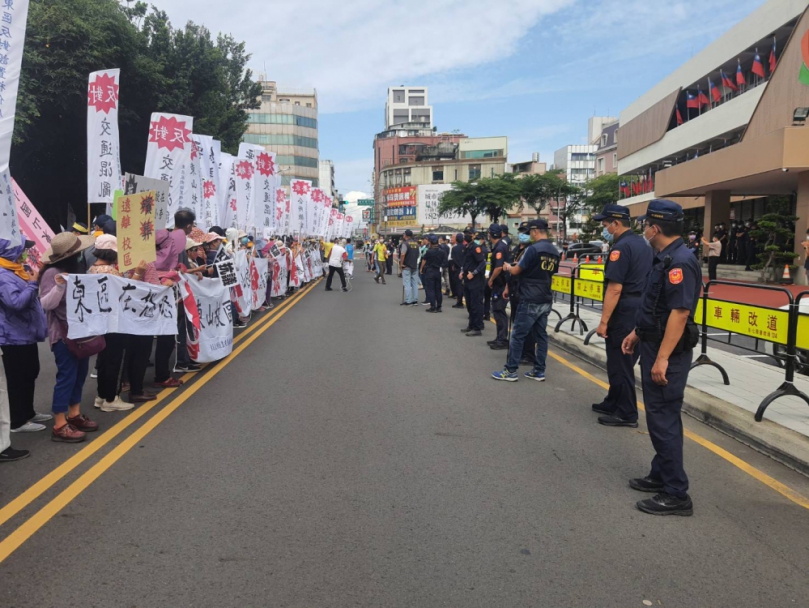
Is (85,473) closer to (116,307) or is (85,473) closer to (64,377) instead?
(64,377)

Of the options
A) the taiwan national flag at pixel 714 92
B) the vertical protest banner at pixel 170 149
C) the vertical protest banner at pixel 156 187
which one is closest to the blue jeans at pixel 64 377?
the vertical protest banner at pixel 156 187

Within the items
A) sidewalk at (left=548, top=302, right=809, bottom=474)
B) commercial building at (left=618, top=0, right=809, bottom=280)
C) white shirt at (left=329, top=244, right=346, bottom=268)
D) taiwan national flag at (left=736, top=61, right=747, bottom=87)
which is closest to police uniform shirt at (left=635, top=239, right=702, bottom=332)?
sidewalk at (left=548, top=302, right=809, bottom=474)

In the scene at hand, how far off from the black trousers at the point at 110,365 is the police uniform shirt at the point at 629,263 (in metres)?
4.56

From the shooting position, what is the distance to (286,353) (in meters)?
9.83

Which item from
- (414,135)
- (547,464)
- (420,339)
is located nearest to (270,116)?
(414,135)

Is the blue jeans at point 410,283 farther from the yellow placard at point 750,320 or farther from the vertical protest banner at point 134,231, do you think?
the vertical protest banner at point 134,231

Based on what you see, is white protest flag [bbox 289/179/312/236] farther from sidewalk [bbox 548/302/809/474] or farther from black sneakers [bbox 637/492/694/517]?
black sneakers [bbox 637/492/694/517]

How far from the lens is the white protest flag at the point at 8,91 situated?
524 cm

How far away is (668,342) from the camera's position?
4.11 meters

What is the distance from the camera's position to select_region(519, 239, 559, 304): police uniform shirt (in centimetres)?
762

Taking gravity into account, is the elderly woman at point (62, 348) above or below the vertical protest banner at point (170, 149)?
below

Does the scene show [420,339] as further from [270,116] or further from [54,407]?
[270,116]

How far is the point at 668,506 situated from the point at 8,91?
5.88 m

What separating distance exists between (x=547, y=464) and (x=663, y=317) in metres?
1.51
